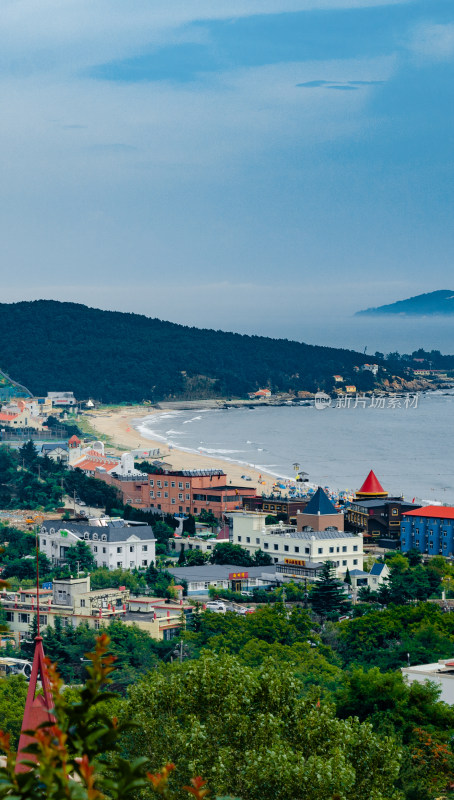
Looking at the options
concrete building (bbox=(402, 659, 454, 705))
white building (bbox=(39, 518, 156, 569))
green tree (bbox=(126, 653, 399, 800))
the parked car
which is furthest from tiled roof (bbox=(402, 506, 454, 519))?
green tree (bbox=(126, 653, 399, 800))

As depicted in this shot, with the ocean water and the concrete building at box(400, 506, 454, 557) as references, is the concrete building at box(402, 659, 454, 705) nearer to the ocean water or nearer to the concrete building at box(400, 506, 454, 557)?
the concrete building at box(400, 506, 454, 557)

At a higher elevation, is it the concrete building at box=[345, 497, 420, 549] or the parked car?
the concrete building at box=[345, 497, 420, 549]

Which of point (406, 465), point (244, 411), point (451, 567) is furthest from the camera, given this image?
point (244, 411)

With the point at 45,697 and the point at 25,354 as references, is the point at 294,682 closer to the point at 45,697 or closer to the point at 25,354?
the point at 45,697

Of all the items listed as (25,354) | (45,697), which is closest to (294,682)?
(45,697)

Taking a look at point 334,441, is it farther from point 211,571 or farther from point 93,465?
point 211,571

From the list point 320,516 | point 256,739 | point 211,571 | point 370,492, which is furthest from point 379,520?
point 256,739
